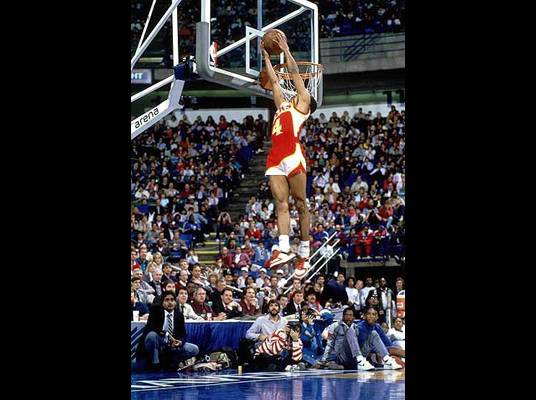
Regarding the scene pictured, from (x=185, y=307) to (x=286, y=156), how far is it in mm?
5652

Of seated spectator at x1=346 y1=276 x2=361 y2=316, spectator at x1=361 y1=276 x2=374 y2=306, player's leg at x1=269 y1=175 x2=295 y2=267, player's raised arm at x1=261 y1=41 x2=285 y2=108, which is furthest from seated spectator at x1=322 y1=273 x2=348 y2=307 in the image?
player's raised arm at x1=261 y1=41 x2=285 y2=108

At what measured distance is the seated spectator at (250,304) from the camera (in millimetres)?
12789

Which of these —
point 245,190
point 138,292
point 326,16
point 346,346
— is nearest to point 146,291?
point 138,292

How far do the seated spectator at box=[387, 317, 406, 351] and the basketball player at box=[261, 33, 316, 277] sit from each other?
526cm

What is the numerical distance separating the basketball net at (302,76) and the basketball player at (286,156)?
19 cm

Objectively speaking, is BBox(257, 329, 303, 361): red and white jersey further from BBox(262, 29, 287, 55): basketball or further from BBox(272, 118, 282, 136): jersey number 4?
BBox(262, 29, 287, 55): basketball

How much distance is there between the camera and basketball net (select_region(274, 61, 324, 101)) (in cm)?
770
